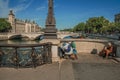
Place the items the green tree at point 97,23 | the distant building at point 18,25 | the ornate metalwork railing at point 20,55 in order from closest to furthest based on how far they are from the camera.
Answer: the ornate metalwork railing at point 20,55 < the green tree at point 97,23 < the distant building at point 18,25

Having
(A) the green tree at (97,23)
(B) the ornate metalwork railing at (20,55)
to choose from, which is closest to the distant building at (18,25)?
(A) the green tree at (97,23)

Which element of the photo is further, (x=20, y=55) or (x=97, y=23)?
(x=97, y=23)

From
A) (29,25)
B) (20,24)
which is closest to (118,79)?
(20,24)

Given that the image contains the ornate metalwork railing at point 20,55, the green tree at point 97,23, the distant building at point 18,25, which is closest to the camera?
the ornate metalwork railing at point 20,55

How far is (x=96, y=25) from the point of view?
9406 centimetres

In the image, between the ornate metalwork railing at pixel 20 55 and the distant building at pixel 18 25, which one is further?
the distant building at pixel 18 25

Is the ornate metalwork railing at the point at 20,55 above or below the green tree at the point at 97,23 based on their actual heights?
below

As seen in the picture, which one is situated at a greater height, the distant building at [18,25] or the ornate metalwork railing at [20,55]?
the distant building at [18,25]

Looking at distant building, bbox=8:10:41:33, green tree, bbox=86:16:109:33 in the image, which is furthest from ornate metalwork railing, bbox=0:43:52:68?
distant building, bbox=8:10:41:33

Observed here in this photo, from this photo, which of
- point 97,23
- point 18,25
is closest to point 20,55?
point 97,23

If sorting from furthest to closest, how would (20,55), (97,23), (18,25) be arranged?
(18,25) → (97,23) → (20,55)

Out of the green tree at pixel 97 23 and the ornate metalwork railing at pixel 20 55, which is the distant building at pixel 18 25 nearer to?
the green tree at pixel 97 23

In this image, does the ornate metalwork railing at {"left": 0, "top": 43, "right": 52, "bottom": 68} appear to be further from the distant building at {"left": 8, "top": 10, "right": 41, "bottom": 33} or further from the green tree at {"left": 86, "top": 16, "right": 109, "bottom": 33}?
the distant building at {"left": 8, "top": 10, "right": 41, "bottom": 33}

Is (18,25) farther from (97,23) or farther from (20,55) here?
(20,55)
